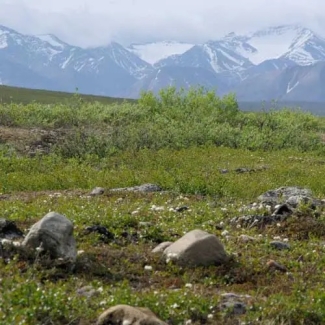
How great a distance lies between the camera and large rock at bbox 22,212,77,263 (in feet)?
28.8

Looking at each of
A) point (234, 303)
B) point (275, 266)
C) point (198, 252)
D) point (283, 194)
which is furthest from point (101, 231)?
point (283, 194)

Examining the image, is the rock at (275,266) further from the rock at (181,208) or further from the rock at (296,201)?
the rock at (181,208)

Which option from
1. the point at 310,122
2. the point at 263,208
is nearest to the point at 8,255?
the point at 263,208

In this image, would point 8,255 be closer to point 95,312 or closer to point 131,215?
point 95,312

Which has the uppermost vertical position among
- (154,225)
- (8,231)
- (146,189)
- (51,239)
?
(51,239)

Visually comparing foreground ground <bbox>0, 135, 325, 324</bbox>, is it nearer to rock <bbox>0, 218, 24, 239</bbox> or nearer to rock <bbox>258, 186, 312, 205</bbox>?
rock <bbox>258, 186, 312, 205</bbox>

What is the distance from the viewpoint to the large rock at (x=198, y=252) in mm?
9562

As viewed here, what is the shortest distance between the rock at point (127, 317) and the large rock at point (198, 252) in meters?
2.54

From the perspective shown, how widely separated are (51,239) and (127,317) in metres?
2.32

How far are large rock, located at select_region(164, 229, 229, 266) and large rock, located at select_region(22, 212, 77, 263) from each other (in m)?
1.63

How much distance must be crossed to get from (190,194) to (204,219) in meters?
4.78

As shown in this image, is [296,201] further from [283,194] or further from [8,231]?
[8,231]

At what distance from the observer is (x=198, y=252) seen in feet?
31.6

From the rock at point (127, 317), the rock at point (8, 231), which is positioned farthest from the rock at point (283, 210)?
the rock at point (127, 317)
